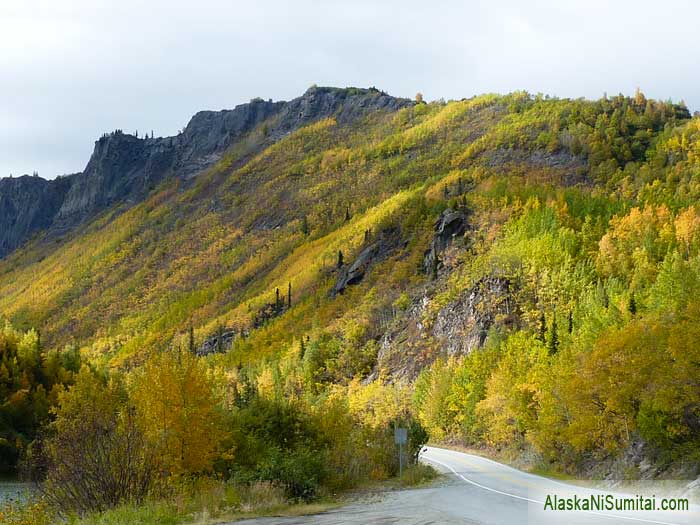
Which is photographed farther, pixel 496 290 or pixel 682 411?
pixel 496 290

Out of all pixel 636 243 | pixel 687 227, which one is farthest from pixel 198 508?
pixel 687 227

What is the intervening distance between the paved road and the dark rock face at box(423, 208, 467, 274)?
105 metres

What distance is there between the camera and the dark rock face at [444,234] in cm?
A: 13745

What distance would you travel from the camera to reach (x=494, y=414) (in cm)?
6719

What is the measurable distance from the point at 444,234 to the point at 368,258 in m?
32.8

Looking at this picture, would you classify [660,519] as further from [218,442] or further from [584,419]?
[584,419]

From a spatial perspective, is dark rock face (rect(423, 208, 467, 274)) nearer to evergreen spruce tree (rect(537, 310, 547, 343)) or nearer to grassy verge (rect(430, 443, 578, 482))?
evergreen spruce tree (rect(537, 310, 547, 343))

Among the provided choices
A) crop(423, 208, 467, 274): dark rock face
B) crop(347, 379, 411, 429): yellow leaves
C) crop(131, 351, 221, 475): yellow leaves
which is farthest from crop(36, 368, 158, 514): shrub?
crop(423, 208, 467, 274): dark rock face

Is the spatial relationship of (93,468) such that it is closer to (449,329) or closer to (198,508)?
(198,508)

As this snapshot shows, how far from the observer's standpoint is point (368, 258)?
169m

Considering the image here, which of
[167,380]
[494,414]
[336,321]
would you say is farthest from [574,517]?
[336,321]

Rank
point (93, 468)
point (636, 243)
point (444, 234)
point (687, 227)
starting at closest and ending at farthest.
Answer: point (93, 468)
point (636, 243)
point (687, 227)
point (444, 234)

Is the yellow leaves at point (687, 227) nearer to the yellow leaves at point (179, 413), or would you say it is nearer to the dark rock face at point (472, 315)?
the dark rock face at point (472, 315)

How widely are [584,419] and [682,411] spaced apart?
685 centimetres
